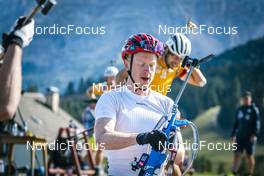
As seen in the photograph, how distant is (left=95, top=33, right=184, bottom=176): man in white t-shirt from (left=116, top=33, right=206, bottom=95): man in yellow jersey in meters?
1.91

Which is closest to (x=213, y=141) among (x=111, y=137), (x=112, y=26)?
(x=112, y=26)

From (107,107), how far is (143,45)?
593 mm

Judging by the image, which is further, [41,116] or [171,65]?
[41,116]

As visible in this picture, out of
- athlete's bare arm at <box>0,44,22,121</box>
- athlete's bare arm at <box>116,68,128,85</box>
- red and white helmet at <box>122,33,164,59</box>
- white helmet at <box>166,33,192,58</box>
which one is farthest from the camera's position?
athlete's bare arm at <box>116,68,128,85</box>

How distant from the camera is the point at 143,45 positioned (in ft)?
17.9

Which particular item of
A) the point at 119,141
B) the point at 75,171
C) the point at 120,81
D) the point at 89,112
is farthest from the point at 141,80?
the point at 89,112

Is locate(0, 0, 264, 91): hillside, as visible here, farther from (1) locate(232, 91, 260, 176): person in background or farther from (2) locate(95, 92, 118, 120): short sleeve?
(2) locate(95, 92, 118, 120): short sleeve

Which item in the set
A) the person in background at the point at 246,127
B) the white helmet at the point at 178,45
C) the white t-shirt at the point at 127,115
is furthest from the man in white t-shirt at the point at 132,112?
the person in background at the point at 246,127

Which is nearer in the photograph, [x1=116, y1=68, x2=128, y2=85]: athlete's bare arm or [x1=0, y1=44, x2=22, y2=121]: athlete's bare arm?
[x1=0, y1=44, x2=22, y2=121]: athlete's bare arm

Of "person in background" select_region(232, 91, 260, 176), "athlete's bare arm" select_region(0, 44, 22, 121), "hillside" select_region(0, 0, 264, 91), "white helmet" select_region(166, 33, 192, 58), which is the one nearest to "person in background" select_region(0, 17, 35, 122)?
"athlete's bare arm" select_region(0, 44, 22, 121)

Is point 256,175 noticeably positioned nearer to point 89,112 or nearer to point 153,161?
point 89,112

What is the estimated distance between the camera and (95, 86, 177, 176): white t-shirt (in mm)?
5203

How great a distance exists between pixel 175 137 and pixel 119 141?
60 cm

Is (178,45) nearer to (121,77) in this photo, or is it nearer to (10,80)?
(121,77)
